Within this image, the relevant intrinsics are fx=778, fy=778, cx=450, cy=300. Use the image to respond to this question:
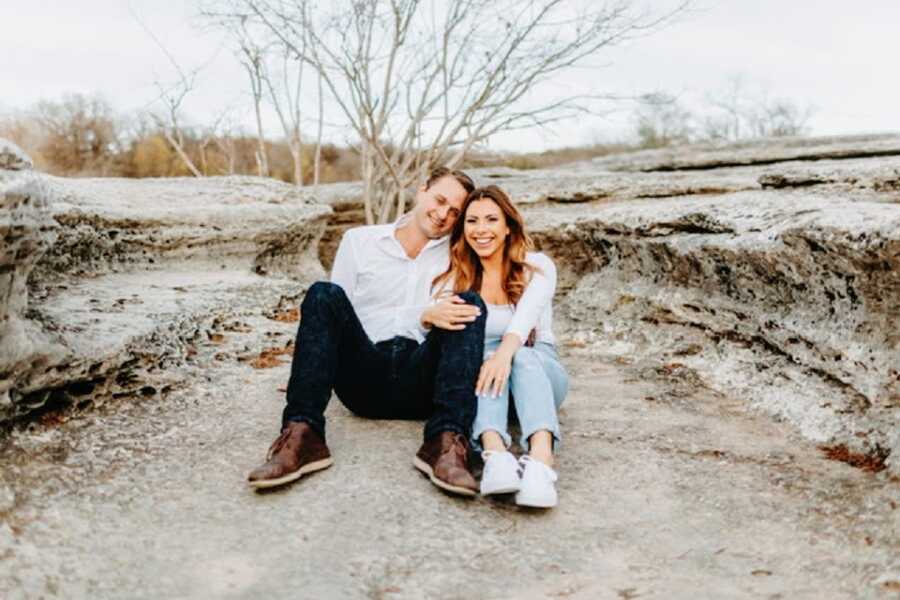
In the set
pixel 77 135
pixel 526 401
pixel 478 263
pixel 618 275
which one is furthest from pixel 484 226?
pixel 77 135

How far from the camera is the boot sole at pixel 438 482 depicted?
2.16 metres

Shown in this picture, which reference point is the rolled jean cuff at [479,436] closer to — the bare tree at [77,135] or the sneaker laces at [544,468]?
the sneaker laces at [544,468]

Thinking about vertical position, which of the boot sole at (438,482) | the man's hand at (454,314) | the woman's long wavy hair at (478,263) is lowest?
the boot sole at (438,482)

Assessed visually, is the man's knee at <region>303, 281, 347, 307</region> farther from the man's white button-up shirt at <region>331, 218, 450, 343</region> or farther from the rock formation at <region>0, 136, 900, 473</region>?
the rock formation at <region>0, 136, 900, 473</region>

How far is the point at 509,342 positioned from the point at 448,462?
1.66 feet

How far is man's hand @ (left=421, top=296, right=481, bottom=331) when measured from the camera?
8.00 feet

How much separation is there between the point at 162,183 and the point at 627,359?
138 inches

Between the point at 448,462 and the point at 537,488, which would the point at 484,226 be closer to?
the point at 448,462

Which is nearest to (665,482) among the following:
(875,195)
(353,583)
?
(353,583)

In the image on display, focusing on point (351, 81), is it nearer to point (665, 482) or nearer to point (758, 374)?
point (758, 374)

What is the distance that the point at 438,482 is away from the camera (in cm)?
220

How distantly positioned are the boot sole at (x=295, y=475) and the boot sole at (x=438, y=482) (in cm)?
28

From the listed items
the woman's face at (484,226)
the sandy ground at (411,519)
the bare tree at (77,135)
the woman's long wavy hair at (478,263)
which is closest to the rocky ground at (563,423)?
the sandy ground at (411,519)

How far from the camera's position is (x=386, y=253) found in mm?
2867
